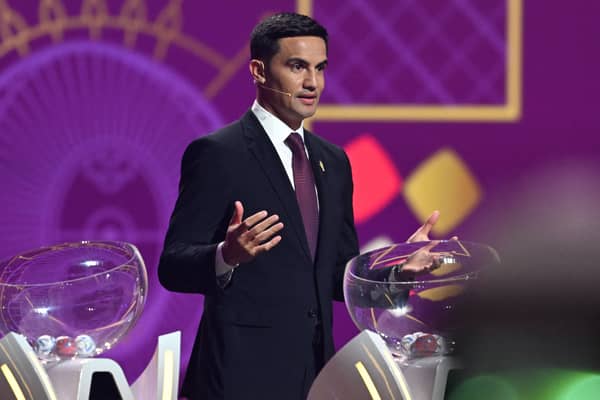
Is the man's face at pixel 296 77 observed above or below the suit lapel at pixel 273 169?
above

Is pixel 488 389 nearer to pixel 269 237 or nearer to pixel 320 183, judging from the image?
pixel 269 237

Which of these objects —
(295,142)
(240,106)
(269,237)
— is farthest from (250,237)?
(240,106)

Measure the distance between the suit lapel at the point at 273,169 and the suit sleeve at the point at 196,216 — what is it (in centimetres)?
8

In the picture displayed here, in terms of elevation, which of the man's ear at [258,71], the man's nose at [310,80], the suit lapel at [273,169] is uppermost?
the man's ear at [258,71]

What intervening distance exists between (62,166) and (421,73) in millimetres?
1510

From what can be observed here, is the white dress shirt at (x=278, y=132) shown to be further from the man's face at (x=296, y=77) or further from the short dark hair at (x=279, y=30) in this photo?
the short dark hair at (x=279, y=30)

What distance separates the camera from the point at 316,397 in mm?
1634

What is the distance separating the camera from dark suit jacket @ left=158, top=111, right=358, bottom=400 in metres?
2.03

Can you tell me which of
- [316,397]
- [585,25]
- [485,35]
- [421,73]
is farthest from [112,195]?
[316,397]

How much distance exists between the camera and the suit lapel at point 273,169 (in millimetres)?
2098

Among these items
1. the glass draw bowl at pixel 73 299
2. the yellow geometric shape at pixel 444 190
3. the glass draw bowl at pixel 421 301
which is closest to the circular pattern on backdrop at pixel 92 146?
the yellow geometric shape at pixel 444 190

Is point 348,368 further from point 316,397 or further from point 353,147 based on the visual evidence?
point 353,147

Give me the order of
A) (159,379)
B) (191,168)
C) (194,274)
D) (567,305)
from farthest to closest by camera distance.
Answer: (191,168), (194,274), (159,379), (567,305)

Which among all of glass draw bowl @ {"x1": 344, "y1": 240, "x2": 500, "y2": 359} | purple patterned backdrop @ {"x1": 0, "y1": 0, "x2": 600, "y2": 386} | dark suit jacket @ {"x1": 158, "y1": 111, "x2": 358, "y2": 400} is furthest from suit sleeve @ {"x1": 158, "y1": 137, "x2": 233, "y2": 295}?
purple patterned backdrop @ {"x1": 0, "y1": 0, "x2": 600, "y2": 386}
